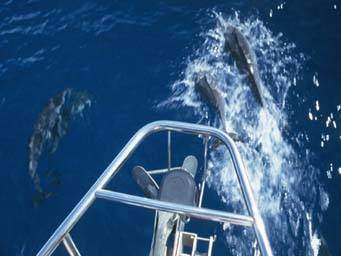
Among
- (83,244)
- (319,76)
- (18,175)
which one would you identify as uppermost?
(319,76)

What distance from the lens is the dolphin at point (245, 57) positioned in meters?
9.79

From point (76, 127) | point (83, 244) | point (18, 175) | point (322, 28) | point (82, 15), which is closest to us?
point (83, 244)

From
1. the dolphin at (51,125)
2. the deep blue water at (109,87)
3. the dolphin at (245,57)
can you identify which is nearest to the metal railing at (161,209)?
the deep blue water at (109,87)

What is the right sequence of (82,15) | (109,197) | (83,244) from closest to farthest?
(109,197)
(83,244)
(82,15)

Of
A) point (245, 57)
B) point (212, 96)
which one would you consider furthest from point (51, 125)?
point (245, 57)

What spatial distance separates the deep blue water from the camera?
27.6 ft

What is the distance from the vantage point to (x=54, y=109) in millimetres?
9695

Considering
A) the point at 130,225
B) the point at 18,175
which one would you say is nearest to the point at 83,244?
the point at 130,225

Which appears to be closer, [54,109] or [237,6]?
[54,109]

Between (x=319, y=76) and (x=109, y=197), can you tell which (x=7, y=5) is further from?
(x=109, y=197)

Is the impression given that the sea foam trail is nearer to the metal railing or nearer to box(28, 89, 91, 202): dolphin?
box(28, 89, 91, 202): dolphin

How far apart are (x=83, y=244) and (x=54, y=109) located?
121 inches

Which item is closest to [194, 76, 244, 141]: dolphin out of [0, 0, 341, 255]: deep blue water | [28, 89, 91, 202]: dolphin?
[0, 0, 341, 255]: deep blue water

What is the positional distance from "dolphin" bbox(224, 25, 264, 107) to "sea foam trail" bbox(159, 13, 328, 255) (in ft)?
0.66
